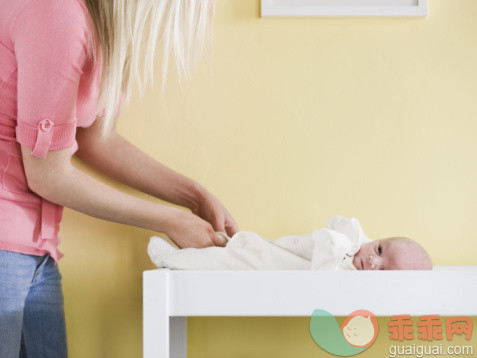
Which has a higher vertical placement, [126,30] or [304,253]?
[126,30]

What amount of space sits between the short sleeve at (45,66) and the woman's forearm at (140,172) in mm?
364

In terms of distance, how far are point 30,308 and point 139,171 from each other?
391 mm

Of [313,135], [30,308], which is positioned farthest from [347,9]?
[30,308]

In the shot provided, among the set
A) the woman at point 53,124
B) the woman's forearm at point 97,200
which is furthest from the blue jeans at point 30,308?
the woman's forearm at point 97,200

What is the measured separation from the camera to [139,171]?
4.16 feet

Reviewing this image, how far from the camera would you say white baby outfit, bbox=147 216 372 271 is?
971 millimetres

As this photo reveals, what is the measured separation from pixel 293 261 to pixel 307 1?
0.66m

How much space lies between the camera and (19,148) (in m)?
0.96

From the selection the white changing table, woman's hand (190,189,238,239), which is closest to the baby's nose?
the white changing table

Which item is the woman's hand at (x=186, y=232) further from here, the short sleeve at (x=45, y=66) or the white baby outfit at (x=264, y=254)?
the short sleeve at (x=45, y=66)

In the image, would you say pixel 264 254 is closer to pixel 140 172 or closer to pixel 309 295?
pixel 309 295

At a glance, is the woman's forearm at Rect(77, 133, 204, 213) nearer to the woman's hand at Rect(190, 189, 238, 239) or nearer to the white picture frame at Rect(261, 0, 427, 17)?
the woman's hand at Rect(190, 189, 238, 239)

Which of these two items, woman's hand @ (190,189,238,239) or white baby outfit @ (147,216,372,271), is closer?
white baby outfit @ (147,216,372,271)

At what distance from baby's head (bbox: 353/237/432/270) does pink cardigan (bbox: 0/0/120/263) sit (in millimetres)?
605
